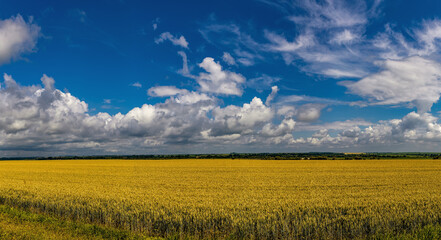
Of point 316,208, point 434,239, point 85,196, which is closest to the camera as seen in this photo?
point 434,239

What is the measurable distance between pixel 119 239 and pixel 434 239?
13.7 metres

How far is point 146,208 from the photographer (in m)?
16.1

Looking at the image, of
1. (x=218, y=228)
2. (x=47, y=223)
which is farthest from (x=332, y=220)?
(x=47, y=223)

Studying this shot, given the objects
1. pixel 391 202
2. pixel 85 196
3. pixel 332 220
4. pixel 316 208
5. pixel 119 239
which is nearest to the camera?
pixel 119 239

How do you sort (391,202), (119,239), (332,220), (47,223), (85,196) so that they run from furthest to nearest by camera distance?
(85,196) → (391,202) → (47,223) → (332,220) → (119,239)

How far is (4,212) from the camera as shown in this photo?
18047 mm

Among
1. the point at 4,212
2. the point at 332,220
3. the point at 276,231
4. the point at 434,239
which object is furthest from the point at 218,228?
the point at 4,212

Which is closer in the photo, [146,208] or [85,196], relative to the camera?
[146,208]

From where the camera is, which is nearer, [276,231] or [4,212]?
[276,231]

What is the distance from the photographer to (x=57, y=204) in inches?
723

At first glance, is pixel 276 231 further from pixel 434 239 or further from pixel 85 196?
pixel 85 196

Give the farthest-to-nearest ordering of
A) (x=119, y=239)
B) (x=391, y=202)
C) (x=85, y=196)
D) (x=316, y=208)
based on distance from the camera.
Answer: (x=85, y=196), (x=391, y=202), (x=316, y=208), (x=119, y=239)

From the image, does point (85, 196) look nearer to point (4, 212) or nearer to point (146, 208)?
point (4, 212)

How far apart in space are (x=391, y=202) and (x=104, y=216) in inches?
711
